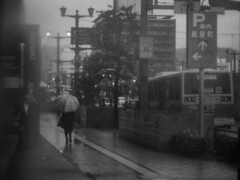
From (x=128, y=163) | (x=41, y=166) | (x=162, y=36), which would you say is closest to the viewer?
(x=41, y=166)

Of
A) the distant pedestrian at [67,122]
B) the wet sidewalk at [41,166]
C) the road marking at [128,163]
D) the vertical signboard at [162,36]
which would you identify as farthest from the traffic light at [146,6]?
the wet sidewalk at [41,166]

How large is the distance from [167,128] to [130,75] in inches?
367

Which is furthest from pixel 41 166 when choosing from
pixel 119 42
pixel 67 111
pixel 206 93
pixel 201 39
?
pixel 206 93

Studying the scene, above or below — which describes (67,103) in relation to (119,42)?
below

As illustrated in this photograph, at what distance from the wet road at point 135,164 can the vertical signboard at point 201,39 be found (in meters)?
2.27

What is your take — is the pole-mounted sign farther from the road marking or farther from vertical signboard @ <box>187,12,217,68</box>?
vertical signboard @ <box>187,12,217,68</box>

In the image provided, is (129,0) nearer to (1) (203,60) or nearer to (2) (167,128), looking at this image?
(1) (203,60)

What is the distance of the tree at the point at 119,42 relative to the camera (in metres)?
19.0

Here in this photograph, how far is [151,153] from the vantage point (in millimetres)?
10453

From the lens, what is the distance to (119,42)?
19.4m

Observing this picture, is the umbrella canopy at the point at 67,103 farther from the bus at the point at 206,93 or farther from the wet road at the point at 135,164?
the bus at the point at 206,93

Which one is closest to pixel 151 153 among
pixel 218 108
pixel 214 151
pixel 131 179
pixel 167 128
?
pixel 167 128

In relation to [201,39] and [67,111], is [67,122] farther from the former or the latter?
[201,39]

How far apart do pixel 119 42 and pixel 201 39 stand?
896cm
